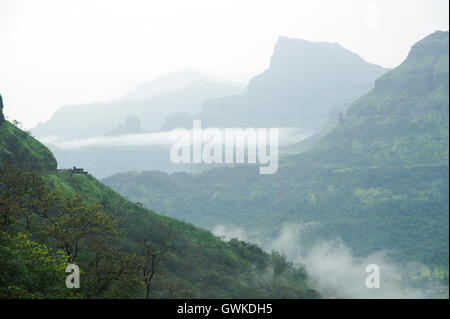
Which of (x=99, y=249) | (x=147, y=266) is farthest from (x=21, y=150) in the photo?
(x=147, y=266)

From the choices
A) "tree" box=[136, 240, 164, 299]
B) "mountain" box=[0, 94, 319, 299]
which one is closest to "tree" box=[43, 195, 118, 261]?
"mountain" box=[0, 94, 319, 299]

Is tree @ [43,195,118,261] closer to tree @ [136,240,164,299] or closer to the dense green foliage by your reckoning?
tree @ [136,240,164,299]

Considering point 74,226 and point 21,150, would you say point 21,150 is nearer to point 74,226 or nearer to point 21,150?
point 21,150

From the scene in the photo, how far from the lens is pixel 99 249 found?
35.6 metres

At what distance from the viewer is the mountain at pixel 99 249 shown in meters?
30.6

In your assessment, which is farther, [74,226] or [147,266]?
[74,226]

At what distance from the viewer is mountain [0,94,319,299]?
30628mm

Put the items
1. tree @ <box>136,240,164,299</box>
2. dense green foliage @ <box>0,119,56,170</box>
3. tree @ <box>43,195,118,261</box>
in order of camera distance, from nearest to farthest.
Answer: tree @ <box>136,240,164,299</box>, tree @ <box>43,195,118,261</box>, dense green foliage @ <box>0,119,56,170</box>

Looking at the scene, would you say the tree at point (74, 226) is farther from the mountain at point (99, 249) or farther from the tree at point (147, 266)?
the tree at point (147, 266)

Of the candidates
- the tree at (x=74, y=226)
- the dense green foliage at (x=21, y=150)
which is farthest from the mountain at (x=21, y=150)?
the tree at (x=74, y=226)

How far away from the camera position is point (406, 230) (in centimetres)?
16800

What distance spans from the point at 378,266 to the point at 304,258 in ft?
99.9

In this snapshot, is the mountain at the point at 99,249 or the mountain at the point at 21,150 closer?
the mountain at the point at 99,249
